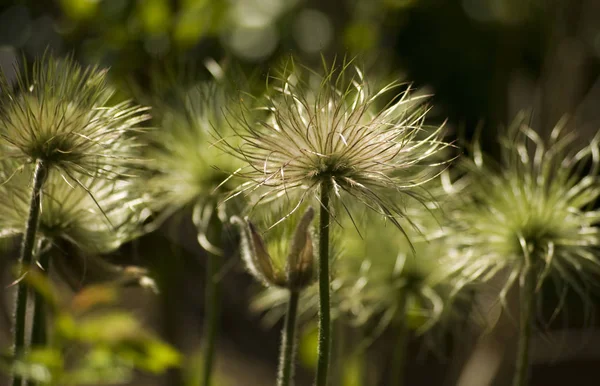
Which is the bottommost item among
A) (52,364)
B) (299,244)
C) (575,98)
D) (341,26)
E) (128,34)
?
(52,364)

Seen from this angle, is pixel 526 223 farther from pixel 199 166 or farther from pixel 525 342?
pixel 199 166

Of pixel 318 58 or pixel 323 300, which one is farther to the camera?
pixel 318 58

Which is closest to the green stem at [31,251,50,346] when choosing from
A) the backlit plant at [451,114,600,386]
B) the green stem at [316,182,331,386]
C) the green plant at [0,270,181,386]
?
the green plant at [0,270,181,386]

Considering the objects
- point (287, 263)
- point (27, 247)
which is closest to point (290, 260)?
point (287, 263)

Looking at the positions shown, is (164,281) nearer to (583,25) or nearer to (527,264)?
(527,264)

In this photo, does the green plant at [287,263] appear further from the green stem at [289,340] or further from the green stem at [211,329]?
the green stem at [211,329]

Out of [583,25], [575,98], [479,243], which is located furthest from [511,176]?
[583,25]

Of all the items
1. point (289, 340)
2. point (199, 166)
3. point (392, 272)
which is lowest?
point (289, 340)
